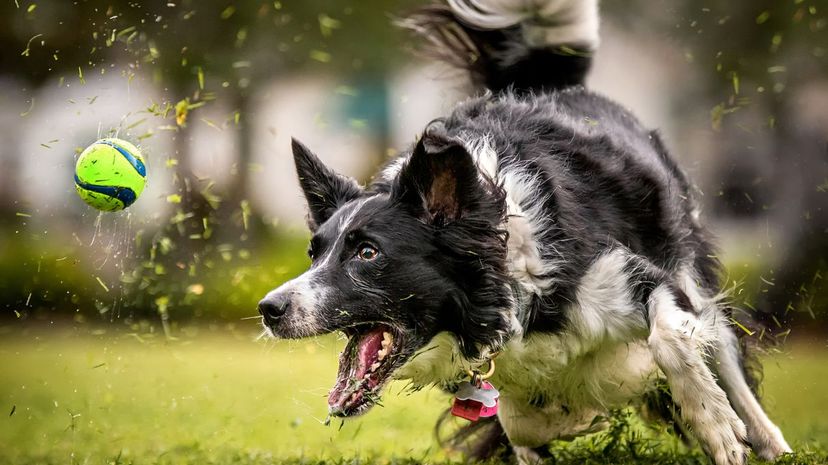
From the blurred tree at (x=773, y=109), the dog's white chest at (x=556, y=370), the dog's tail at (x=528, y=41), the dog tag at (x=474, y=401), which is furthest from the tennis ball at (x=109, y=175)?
the blurred tree at (x=773, y=109)

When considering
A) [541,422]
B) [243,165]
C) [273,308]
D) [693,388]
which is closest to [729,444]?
[693,388]

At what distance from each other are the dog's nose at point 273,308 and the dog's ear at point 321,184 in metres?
0.84

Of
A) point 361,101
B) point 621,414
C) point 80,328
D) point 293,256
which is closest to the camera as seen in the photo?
point 621,414

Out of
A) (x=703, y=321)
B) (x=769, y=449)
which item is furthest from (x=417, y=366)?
(x=769, y=449)

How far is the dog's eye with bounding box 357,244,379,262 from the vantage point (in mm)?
4273

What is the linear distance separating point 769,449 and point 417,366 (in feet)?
6.83

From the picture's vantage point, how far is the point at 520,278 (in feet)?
14.4

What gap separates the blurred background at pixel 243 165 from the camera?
6.84 m

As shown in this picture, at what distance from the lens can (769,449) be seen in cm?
520

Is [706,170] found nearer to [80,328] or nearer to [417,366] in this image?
[80,328]

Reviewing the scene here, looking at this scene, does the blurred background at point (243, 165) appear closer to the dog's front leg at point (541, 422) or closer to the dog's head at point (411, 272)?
the dog's head at point (411, 272)

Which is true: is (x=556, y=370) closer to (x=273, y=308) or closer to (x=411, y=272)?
(x=411, y=272)

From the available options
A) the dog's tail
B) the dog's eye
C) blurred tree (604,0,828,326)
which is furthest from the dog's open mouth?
blurred tree (604,0,828,326)

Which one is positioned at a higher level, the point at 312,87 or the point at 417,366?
the point at 417,366
